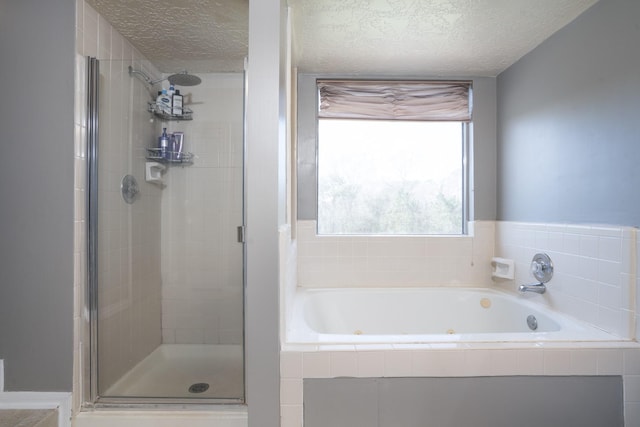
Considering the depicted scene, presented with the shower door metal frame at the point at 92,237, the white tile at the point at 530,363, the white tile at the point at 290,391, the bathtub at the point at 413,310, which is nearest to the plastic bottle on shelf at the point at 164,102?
the shower door metal frame at the point at 92,237

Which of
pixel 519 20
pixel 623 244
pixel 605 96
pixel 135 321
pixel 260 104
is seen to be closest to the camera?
pixel 260 104

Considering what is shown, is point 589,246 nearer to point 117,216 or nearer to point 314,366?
point 314,366

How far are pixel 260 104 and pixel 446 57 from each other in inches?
60.1

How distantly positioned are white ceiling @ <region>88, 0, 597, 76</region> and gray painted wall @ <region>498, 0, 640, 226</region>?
0.51ft

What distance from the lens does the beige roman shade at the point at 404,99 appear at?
2410 millimetres

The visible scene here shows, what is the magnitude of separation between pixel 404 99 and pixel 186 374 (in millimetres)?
2349

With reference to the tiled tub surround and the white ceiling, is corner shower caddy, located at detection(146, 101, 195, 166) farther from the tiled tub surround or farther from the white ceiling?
the tiled tub surround

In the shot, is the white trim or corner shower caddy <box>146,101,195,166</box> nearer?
the white trim

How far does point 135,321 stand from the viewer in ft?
6.29

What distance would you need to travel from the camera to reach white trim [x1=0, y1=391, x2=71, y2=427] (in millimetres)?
1403

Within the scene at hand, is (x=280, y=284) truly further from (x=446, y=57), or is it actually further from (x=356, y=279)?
(x=446, y=57)

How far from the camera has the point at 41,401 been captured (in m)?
1.41

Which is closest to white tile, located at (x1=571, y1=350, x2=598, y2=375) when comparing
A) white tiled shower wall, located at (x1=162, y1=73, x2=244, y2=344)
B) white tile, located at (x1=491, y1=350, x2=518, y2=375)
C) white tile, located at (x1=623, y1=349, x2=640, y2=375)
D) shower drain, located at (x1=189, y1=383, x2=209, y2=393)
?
white tile, located at (x1=623, y1=349, x2=640, y2=375)

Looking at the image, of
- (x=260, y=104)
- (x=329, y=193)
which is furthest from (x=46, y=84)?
(x=329, y=193)
